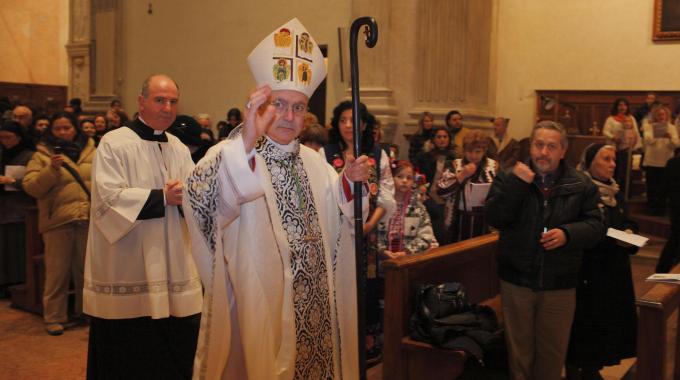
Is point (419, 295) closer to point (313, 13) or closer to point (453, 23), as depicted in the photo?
point (453, 23)

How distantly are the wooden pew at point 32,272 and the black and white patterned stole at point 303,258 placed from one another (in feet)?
13.3

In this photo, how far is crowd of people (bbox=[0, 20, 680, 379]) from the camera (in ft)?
8.57

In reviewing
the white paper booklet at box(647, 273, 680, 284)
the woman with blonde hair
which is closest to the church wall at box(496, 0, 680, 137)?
the woman with blonde hair

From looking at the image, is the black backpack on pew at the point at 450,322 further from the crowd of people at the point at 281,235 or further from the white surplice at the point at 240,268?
the white surplice at the point at 240,268

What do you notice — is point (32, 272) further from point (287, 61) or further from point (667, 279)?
point (667, 279)

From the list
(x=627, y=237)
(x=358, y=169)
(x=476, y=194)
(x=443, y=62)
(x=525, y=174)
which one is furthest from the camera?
(x=443, y=62)

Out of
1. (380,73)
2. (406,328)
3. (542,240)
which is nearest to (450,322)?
(406,328)

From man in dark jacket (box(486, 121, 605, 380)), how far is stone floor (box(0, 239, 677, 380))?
101 centimetres

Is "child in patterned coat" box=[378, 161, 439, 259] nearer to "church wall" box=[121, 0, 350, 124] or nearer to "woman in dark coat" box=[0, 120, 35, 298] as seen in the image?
"woman in dark coat" box=[0, 120, 35, 298]

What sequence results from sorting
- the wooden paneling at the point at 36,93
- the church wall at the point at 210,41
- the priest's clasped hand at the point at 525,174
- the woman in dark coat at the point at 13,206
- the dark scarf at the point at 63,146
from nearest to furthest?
the priest's clasped hand at the point at 525,174, the dark scarf at the point at 63,146, the woman in dark coat at the point at 13,206, the church wall at the point at 210,41, the wooden paneling at the point at 36,93

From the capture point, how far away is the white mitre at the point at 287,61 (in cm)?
270

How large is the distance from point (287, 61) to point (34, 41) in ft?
55.4

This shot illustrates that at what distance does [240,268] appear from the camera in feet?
8.54

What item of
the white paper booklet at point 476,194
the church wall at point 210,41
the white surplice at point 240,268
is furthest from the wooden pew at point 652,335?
the church wall at point 210,41
